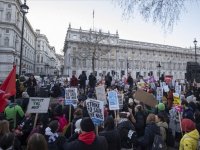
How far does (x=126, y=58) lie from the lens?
87.8 m

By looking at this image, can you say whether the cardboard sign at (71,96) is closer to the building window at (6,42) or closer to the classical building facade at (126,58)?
the building window at (6,42)

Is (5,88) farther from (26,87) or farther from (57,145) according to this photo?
(26,87)

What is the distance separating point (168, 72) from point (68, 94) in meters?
97.4

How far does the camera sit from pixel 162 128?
617cm

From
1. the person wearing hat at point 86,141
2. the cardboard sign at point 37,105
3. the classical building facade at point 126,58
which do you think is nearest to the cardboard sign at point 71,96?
the cardboard sign at point 37,105

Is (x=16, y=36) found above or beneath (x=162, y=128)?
above

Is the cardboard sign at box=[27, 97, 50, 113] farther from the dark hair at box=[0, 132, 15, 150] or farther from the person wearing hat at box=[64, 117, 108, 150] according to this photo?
the person wearing hat at box=[64, 117, 108, 150]

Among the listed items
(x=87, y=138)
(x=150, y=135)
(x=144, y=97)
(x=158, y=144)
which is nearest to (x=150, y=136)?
(x=150, y=135)

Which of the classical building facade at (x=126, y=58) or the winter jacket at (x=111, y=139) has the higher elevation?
the classical building facade at (x=126, y=58)

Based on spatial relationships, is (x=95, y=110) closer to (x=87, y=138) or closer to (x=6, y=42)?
(x=87, y=138)

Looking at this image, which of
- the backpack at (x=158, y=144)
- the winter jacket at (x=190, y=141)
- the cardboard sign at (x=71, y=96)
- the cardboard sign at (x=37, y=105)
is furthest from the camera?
the cardboard sign at (x=71, y=96)

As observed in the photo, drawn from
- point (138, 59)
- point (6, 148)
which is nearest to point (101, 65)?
point (138, 59)

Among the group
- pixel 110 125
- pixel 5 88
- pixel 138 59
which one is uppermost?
pixel 138 59

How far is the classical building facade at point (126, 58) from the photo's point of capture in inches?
3046
